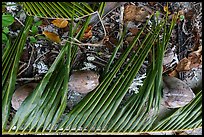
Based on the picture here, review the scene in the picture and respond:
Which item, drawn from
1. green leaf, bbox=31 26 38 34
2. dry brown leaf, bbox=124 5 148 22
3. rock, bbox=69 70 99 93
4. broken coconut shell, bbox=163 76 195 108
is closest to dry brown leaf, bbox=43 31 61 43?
green leaf, bbox=31 26 38 34

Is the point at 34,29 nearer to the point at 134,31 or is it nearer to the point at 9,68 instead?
the point at 9,68

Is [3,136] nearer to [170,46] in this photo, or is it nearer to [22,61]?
[22,61]

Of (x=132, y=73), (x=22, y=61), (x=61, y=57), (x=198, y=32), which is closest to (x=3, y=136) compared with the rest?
(x=22, y=61)

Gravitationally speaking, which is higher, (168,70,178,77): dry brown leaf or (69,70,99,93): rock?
(69,70,99,93): rock

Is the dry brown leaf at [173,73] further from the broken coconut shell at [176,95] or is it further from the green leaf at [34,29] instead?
the green leaf at [34,29]

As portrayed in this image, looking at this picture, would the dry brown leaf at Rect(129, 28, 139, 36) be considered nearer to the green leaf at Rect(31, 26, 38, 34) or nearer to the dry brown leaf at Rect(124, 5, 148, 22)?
the dry brown leaf at Rect(124, 5, 148, 22)

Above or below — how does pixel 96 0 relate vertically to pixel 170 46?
above
